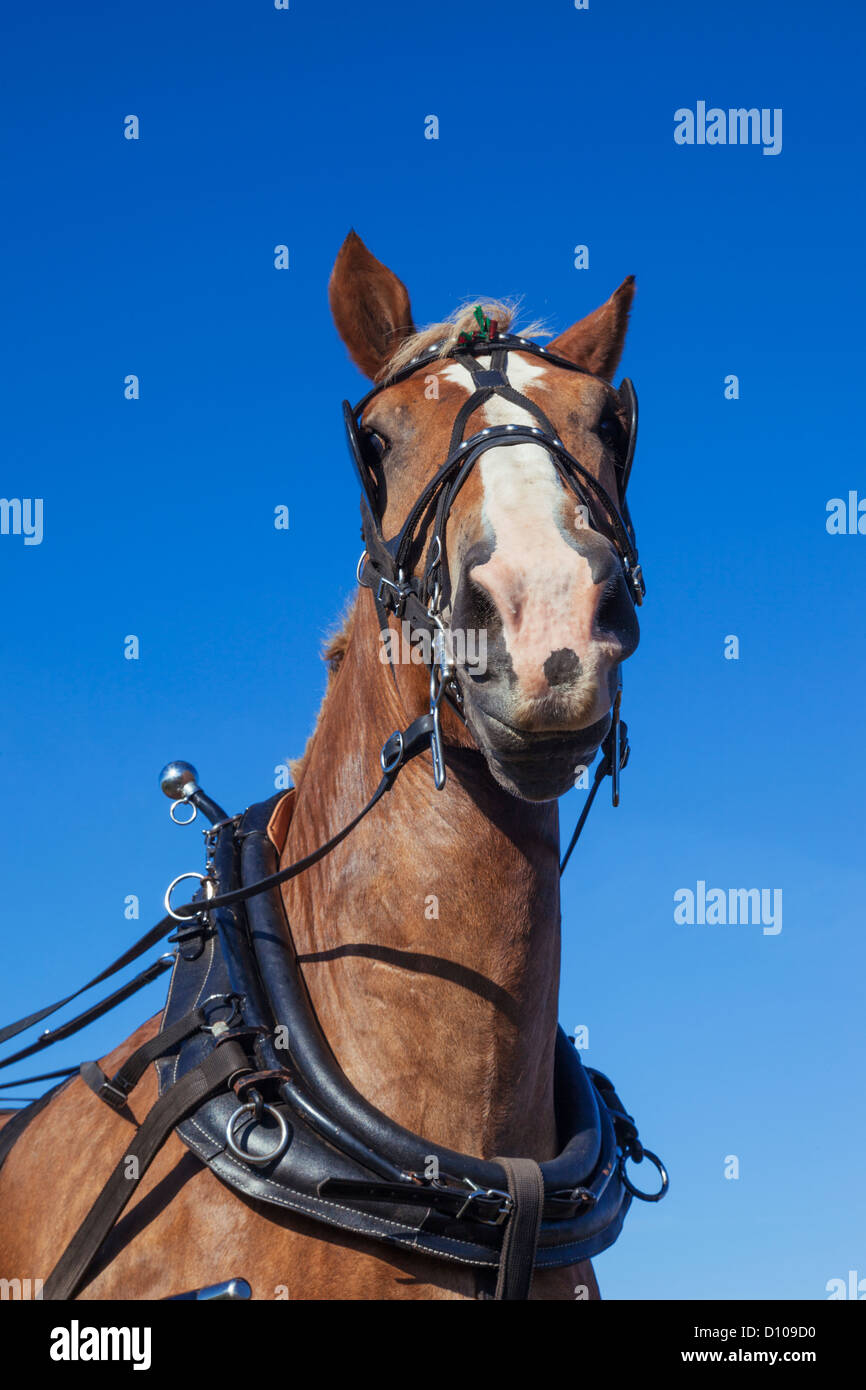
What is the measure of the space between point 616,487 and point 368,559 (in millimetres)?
931

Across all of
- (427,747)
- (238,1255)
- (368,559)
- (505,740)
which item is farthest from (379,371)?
(238,1255)

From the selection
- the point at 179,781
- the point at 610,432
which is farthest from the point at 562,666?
the point at 179,781

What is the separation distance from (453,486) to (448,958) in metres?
1.52

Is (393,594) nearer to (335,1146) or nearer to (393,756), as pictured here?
(393,756)

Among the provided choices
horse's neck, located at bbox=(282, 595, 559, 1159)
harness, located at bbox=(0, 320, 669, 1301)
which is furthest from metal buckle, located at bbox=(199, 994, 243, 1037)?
horse's neck, located at bbox=(282, 595, 559, 1159)

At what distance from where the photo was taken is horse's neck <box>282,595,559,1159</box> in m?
4.04

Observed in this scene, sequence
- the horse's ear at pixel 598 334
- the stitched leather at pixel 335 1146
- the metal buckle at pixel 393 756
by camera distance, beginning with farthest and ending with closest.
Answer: the horse's ear at pixel 598 334
the metal buckle at pixel 393 756
the stitched leather at pixel 335 1146

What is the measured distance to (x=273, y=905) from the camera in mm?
4605

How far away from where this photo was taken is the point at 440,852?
13.5ft

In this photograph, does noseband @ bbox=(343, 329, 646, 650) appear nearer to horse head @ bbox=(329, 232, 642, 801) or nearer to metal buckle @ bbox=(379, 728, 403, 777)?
horse head @ bbox=(329, 232, 642, 801)

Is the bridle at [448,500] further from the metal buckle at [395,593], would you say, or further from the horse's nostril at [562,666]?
the horse's nostril at [562,666]

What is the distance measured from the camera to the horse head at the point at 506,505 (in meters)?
3.49

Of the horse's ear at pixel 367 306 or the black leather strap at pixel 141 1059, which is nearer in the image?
the black leather strap at pixel 141 1059

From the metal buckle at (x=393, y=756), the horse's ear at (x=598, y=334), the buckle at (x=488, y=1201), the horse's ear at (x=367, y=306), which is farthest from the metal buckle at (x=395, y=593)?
the buckle at (x=488, y=1201)
